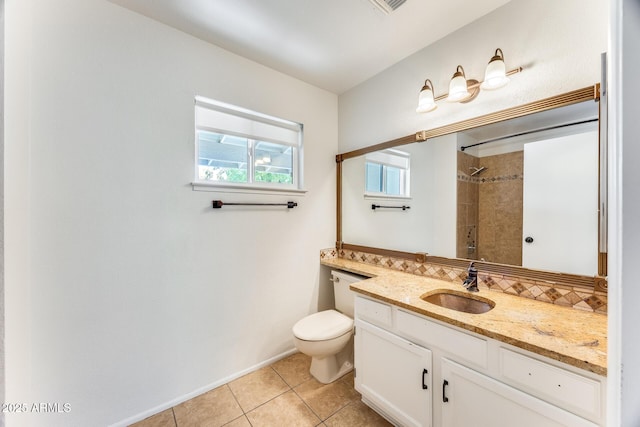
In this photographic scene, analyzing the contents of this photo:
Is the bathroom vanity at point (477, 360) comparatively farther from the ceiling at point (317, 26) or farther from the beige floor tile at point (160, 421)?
the ceiling at point (317, 26)

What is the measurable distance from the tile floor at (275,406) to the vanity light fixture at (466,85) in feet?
6.74

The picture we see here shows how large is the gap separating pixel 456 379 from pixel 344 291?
1115 mm

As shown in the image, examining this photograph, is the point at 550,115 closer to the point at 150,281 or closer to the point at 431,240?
the point at 431,240

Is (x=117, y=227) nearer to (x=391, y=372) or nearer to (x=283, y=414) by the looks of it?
(x=283, y=414)

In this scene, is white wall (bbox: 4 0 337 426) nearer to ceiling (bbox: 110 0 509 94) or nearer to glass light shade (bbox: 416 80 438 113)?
ceiling (bbox: 110 0 509 94)

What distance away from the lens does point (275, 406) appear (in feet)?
5.45

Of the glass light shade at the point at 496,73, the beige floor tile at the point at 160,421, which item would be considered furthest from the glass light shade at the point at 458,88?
the beige floor tile at the point at 160,421

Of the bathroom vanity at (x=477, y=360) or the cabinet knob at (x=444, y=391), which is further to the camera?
the cabinet knob at (x=444, y=391)

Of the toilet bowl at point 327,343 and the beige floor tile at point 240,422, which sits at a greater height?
the toilet bowl at point 327,343

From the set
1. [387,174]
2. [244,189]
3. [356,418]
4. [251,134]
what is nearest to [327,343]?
[356,418]

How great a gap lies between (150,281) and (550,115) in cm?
252

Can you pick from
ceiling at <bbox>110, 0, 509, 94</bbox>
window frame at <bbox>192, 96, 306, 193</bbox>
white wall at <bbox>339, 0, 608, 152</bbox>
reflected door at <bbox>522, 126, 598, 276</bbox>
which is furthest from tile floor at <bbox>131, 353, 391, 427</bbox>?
ceiling at <bbox>110, 0, 509, 94</bbox>

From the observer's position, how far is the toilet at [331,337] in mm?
1784

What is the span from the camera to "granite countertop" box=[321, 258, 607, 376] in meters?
0.88
